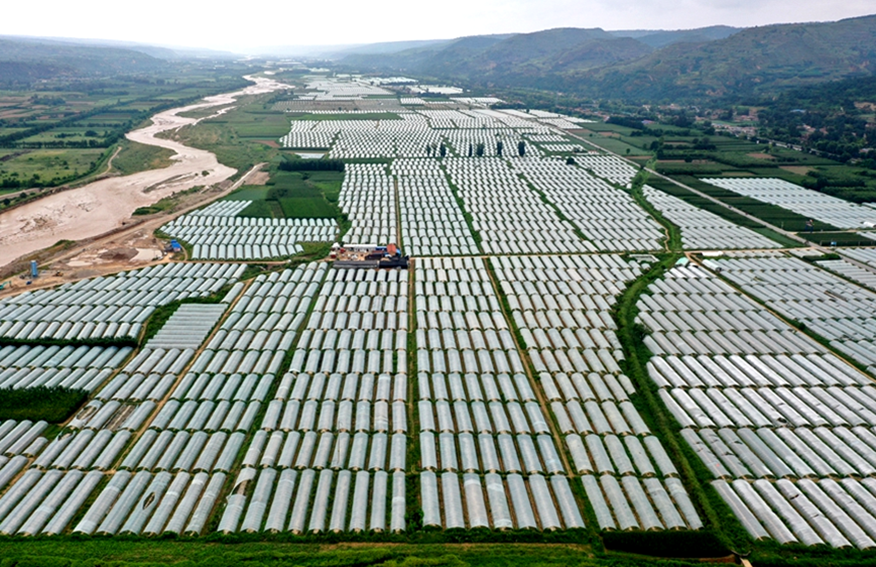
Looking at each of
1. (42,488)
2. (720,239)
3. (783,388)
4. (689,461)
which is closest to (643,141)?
(720,239)

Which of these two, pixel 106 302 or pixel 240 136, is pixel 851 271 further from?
pixel 240 136

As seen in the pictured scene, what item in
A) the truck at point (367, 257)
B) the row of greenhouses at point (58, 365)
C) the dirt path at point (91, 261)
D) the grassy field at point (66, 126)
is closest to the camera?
the row of greenhouses at point (58, 365)

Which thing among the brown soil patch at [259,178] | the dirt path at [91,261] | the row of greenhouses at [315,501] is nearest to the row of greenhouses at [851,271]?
the row of greenhouses at [315,501]

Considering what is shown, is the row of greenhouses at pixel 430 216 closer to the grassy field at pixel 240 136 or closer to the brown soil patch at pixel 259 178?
the brown soil patch at pixel 259 178

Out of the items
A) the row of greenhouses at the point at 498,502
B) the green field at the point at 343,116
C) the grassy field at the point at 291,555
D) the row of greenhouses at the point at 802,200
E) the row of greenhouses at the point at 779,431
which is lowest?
the grassy field at the point at 291,555

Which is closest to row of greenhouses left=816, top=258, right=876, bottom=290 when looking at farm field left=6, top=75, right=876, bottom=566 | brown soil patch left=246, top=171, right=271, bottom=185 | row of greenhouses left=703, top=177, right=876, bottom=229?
farm field left=6, top=75, right=876, bottom=566

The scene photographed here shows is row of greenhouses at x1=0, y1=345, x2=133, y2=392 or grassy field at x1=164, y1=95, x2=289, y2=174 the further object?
grassy field at x1=164, y1=95, x2=289, y2=174

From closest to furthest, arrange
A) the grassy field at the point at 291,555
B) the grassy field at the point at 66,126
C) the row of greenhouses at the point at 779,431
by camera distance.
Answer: the grassy field at the point at 291,555 → the row of greenhouses at the point at 779,431 → the grassy field at the point at 66,126

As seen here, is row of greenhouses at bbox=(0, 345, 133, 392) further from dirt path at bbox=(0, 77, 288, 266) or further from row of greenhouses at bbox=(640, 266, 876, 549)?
row of greenhouses at bbox=(640, 266, 876, 549)

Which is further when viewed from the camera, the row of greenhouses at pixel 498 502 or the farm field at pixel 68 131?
the farm field at pixel 68 131
